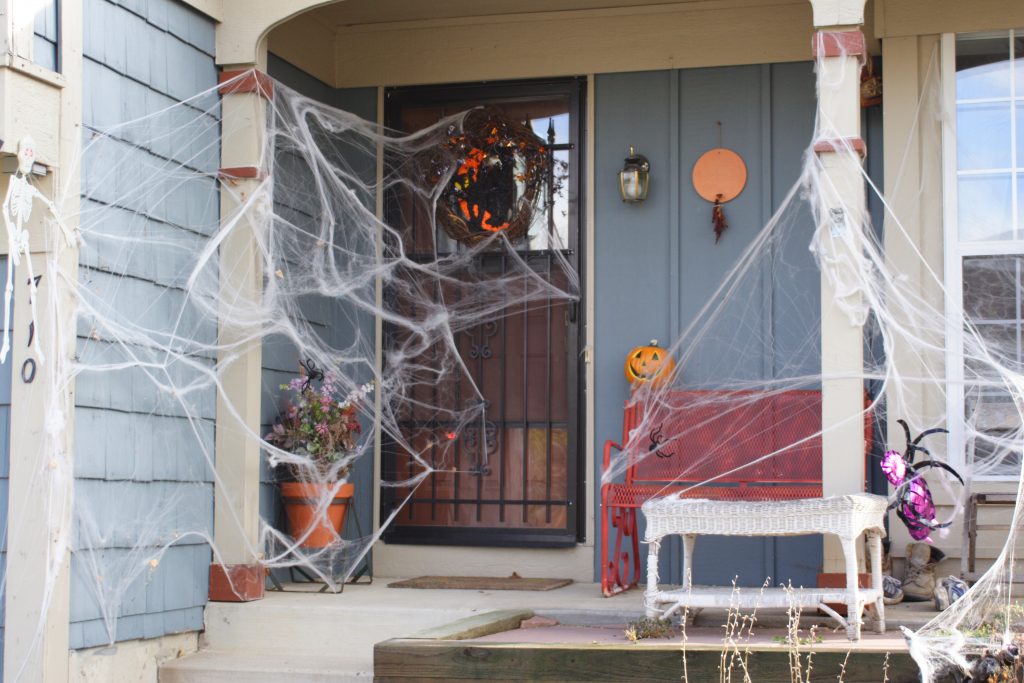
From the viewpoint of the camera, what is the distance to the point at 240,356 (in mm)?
6332

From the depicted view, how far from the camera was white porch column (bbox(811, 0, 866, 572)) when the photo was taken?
565cm

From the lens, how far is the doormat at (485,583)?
684 centimetres

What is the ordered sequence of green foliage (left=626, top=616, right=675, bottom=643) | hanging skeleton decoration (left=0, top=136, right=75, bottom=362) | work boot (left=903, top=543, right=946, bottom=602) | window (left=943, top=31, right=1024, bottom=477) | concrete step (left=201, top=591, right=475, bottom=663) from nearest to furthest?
hanging skeleton decoration (left=0, top=136, right=75, bottom=362) → green foliage (left=626, top=616, right=675, bottom=643) → concrete step (left=201, top=591, right=475, bottom=663) → work boot (left=903, top=543, right=946, bottom=602) → window (left=943, top=31, right=1024, bottom=477)

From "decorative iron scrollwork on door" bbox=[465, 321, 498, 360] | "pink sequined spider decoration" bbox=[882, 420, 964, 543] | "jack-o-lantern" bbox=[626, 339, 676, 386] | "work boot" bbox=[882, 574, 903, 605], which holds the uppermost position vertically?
"decorative iron scrollwork on door" bbox=[465, 321, 498, 360]

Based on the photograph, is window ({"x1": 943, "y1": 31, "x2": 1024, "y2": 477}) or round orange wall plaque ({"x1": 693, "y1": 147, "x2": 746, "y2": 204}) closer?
window ({"x1": 943, "y1": 31, "x2": 1024, "y2": 477})

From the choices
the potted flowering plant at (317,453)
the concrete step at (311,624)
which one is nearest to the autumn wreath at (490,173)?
the potted flowering plant at (317,453)

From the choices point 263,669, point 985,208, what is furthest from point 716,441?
point 263,669

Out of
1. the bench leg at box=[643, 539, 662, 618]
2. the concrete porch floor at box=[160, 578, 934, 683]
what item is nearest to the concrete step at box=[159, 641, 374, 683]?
the concrete porch floor at box=[160, 578, 934, 683]

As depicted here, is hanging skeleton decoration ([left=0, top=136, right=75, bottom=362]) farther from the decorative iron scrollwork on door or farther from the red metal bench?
the red metal bench

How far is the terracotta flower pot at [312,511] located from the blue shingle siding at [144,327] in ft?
2.03

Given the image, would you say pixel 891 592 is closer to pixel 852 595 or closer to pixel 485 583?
pixel 852 595

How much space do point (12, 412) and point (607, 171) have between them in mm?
3763

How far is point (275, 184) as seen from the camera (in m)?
6.89

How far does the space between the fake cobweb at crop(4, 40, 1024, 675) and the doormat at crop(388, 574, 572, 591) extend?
383mm
